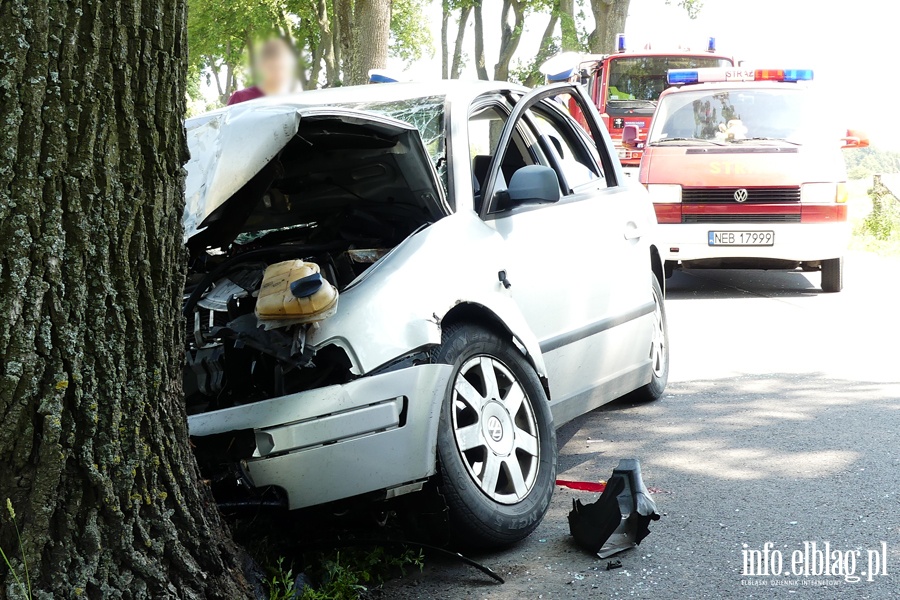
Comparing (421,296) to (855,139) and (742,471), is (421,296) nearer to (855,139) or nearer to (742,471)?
(742,471)

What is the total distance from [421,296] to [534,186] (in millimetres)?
973

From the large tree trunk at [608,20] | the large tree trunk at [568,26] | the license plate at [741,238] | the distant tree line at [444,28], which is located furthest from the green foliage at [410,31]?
the license plate at [741,238]

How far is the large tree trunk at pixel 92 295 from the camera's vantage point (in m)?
2.61

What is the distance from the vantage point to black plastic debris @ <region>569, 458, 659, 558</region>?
397 centimetres

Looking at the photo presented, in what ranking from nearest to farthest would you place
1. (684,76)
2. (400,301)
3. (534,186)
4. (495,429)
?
(400,301)
(495,429)
(534,186)
(684,76)

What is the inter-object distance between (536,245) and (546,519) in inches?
43.2

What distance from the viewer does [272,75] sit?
23.4 feet

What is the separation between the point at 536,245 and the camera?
4641 mm

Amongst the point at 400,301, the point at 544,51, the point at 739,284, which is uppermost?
the point at 544,51

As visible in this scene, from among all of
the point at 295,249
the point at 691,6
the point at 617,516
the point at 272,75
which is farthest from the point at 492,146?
the point at 691,6

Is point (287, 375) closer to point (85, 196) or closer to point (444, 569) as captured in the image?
point (444, 569)

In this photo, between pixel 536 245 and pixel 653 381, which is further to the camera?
pixel 653 381

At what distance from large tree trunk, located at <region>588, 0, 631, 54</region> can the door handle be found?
19.0m

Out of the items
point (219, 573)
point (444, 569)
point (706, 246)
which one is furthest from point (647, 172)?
point (219, 573)
